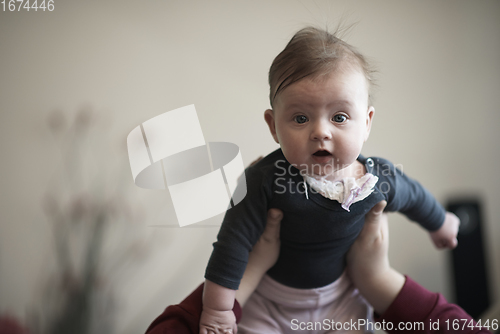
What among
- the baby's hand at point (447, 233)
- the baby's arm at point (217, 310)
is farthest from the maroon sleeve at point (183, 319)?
the baby's hand at point (447, 233)

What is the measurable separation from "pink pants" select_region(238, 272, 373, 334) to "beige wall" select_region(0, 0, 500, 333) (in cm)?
19

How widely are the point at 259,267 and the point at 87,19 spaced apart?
58cm

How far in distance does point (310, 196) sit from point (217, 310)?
9.0 inches

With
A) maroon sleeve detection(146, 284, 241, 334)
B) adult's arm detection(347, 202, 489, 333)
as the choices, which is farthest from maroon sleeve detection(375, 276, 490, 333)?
maroon sleeve detection(146, 284, 241, 334)

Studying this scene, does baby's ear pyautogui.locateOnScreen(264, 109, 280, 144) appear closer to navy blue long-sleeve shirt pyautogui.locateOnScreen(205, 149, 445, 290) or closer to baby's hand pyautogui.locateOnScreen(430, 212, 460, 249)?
navy blue long-sleeve shirt pyautogui.locateOnScreen(205, 149, 445, 290)

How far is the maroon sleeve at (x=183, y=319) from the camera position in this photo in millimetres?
592

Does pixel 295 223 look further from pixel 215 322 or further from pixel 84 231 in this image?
pixel 84 231

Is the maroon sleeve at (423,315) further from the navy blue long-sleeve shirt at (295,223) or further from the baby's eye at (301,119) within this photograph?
the baby's eye at (301,119)

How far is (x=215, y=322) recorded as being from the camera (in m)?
0.58

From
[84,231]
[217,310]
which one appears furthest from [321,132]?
[84,231]

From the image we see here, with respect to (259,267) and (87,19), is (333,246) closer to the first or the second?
(259,267)

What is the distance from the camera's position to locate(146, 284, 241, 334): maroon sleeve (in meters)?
0.59

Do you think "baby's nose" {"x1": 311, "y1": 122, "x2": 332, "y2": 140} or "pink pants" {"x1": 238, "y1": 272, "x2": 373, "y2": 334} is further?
"pink pants" {"x1": 238, "y1": 272, "x2": 373, "y2": 334}

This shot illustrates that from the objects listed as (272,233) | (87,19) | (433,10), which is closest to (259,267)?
(272,233)
